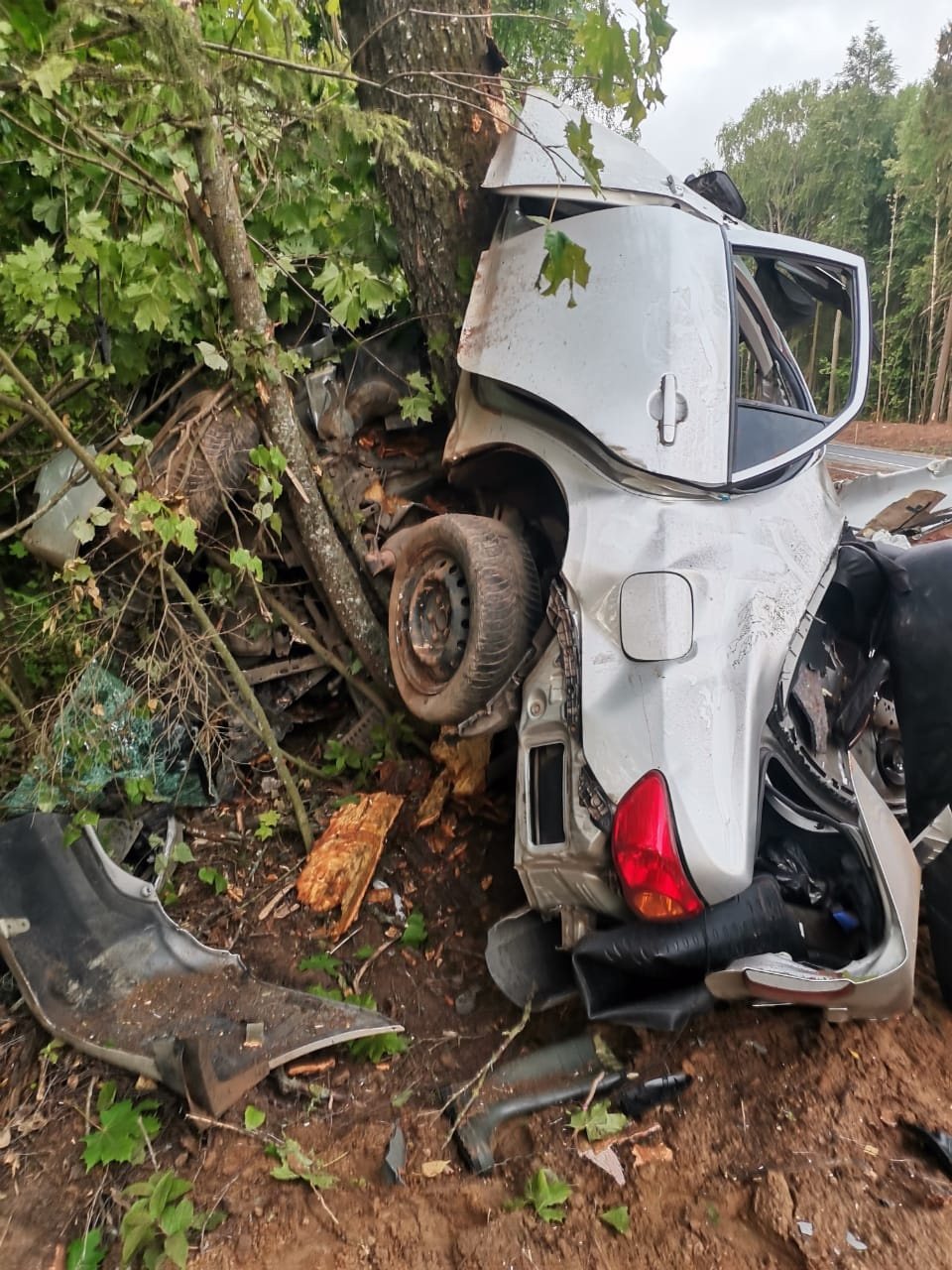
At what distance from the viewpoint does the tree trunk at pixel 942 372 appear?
2030cm

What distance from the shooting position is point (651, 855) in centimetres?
189

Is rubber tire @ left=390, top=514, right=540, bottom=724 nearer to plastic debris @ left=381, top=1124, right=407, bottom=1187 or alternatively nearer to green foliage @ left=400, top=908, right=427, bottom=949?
green foliage @ left=400, top=908, right=427, bottom=949

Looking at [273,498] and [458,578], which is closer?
[458,578]

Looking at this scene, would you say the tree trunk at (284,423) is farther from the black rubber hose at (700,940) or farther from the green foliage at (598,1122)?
the green foliage at (598,1122)

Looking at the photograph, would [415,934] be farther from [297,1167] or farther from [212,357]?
[212,357]

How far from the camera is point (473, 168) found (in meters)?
3.13

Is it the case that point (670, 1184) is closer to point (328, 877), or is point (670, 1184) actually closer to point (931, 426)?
point (328, 877)

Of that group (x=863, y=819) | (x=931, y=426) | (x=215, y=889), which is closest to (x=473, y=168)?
(x=863, y=819)

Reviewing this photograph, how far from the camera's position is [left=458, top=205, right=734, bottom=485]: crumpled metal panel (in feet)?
8.05

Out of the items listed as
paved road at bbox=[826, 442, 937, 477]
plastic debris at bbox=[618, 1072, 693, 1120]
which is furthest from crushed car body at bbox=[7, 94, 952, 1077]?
paved road at bbox=[826, 442, 937, 477]

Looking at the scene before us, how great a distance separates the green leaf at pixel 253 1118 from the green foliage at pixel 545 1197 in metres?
0.66

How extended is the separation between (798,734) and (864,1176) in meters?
1.14

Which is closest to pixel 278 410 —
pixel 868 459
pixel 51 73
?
pixel 51 73

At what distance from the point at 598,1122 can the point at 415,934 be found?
2.97 feet
